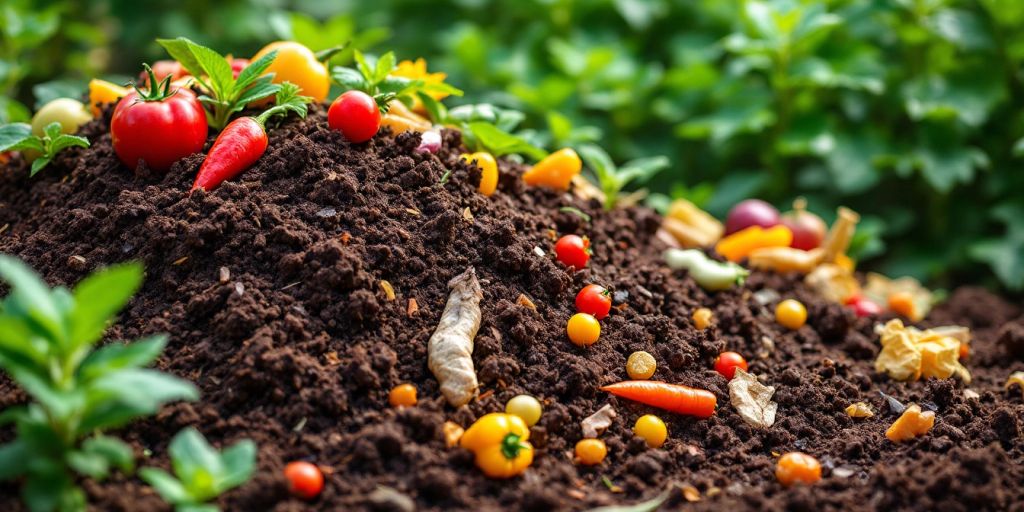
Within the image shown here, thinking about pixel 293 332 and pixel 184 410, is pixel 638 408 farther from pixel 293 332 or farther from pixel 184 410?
pixel 184 410

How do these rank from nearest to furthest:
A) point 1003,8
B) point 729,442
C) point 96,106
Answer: point 729,442
point 96,106
point 1003,8

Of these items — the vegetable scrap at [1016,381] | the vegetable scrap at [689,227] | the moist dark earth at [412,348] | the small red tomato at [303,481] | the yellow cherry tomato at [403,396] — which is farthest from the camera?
the vegetable scrap at [689,227]

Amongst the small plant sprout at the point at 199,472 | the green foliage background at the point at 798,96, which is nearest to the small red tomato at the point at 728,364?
the green foliage background at the point at 798,96

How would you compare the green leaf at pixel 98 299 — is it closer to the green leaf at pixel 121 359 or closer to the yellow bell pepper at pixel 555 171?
the green leaf at pixel 121 359

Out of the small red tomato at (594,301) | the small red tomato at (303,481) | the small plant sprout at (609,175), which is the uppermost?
the small plant sprout at (609,175)

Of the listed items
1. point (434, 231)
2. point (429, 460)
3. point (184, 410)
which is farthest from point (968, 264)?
point (184, 410)
